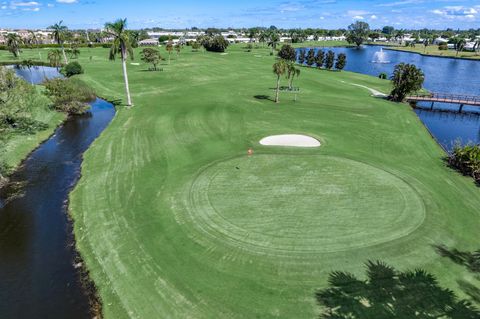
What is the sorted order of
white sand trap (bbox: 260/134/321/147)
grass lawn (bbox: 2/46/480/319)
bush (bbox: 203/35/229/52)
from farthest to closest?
bush (bbox: 203/35/229/52)
white sand trap (bbox: 260/134/321/147)
grass lawn (bbox: 2/46/480/319)

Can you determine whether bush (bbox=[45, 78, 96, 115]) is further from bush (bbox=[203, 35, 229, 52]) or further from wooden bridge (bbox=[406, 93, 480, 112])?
bush (bbox=[203, 35, 229, 52])

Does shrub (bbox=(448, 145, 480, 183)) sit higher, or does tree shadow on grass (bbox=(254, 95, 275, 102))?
tree shadow on grass (bbox=(254, 95, 275, 102))

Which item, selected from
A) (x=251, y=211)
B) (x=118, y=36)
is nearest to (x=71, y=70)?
(x=118, y=36)

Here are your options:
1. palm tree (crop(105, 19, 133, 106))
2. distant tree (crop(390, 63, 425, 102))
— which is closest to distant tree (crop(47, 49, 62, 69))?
palm tree (crop(105, 19, 133, 106))

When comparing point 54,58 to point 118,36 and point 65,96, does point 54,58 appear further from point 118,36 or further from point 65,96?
point 118,36

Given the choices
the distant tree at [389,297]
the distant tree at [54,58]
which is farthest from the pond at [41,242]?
the distant tree at [54,58]

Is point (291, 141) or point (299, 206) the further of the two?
point (291, 141)
